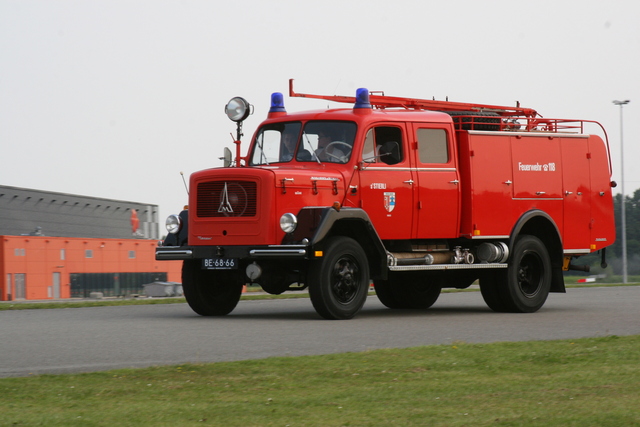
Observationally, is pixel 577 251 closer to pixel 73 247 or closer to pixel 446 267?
pixel 446 267

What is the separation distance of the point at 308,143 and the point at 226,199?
1.73m

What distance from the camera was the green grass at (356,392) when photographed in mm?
6770

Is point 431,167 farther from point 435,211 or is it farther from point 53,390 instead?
point 53,390

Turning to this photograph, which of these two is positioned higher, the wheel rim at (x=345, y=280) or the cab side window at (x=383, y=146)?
the cab side window at (x=383, y=146)

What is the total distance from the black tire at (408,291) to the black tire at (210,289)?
3050mm

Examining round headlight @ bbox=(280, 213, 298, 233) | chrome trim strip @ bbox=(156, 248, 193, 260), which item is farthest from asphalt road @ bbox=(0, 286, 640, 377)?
round headlight @ bbox=(280, 213, 298, 233)

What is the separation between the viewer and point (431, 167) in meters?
16.4

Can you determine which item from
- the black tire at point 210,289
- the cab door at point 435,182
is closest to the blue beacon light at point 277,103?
the cab door at point 435,182

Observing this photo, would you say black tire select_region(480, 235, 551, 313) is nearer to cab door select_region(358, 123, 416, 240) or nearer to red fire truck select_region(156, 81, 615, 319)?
red fire truck select_region(156, 81, 615, 319)

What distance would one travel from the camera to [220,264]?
1502 centimetres

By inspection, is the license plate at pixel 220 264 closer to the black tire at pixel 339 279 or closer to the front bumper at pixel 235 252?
the front bumper at pixel 235 252

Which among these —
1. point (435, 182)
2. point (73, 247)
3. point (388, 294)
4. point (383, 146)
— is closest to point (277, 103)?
point (383, 146)

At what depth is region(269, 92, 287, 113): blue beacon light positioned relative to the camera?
55.8 ft

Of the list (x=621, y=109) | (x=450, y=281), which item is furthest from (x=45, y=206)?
(x=450, y=281)
